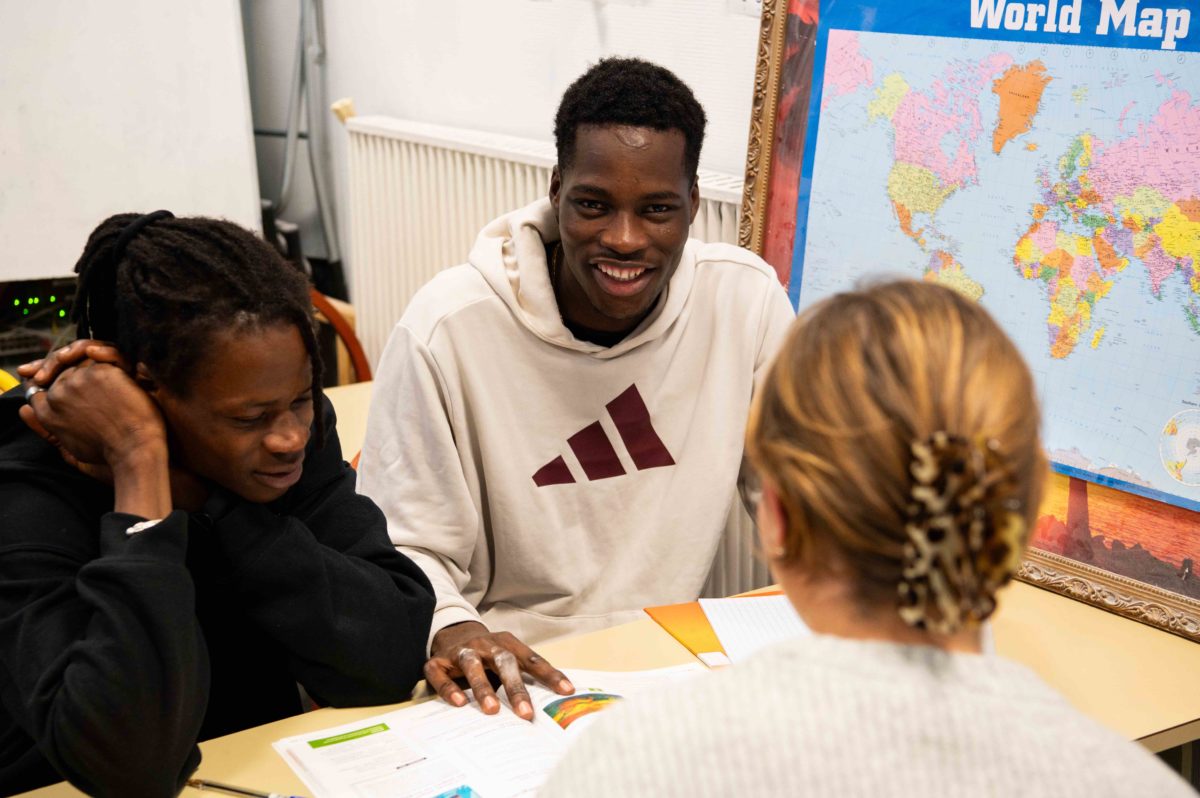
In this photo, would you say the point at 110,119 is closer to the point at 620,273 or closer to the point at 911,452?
the point at 620,273

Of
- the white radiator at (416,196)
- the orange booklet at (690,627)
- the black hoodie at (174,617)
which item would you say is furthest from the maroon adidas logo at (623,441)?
the white radiator at (416,196)

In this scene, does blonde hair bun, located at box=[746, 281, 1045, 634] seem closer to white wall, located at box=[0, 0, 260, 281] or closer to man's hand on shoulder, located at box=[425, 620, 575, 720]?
man's hand on shoulder, located at box=[425, 620, 575, 720]

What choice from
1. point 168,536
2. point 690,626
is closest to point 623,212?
point 690,626

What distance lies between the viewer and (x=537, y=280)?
1771mm

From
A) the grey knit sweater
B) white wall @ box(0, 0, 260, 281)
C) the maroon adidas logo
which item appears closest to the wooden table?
the maroon adidas logo

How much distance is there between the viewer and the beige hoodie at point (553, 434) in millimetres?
1700

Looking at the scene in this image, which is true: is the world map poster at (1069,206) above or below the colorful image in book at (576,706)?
above

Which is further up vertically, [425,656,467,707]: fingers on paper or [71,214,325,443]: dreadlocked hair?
[71,214,325,443]: dreadlocked hair

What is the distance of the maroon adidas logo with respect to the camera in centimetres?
180

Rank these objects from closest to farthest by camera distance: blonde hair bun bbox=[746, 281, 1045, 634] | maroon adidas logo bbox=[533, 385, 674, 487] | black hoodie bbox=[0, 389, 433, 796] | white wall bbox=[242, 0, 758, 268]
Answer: blonde hair bun bbox=[746, 281, 1045, 634] < black hoodie bbox=[0, 389, 433, 796] < maroon adidas logo bbox=[533, 385, 674, 487] < white wall bbox=[242, 0, 758, 268]

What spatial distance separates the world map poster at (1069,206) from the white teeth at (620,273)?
0.49m

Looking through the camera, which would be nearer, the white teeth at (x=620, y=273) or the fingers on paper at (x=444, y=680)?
the fingers on paper at (x=444, y=680)

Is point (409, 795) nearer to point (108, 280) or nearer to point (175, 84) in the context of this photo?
point (108, 280)

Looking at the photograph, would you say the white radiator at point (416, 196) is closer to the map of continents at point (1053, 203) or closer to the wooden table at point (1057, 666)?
the map of continents at point (1053, 203)
